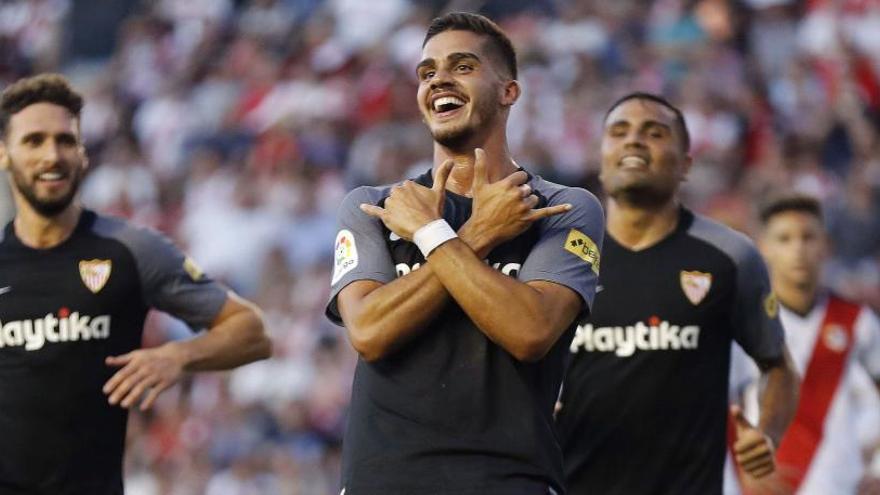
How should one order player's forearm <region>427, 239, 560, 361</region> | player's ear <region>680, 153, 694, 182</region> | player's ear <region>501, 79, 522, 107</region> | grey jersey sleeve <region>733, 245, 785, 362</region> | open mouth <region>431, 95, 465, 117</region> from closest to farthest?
player's forearm <region>427, 239, 560, 361</region>, open mouth <region>431, 95, 465, 117</region>, player's ear <region>501, 79, 522, 107</region>, grey jersey sleeve <region>733, 245, 785, 362</region>, player's ear <region>680, 153, 694, 182</region>

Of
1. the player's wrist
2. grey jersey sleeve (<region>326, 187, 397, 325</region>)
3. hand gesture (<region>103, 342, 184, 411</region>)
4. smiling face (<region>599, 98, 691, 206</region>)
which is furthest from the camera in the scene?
smiling face (<region>599, 98, 691, 206</region>)

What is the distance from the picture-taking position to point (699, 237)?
705 cm

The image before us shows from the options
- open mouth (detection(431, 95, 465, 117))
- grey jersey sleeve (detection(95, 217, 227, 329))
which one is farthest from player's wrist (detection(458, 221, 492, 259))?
grey jersey sleeve (detection(95, 217, 227, 329))

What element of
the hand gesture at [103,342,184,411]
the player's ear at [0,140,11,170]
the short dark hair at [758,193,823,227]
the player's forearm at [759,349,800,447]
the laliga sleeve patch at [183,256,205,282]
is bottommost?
the player's forearm at [759,349,800,447]

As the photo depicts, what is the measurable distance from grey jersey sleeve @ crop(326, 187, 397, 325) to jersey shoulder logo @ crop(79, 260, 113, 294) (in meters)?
1.68

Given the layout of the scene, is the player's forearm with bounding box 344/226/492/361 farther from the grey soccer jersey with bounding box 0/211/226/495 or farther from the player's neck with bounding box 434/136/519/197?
the grey soccer jersey with bounding box 0/211/226/495

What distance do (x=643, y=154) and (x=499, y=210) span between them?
2.35m

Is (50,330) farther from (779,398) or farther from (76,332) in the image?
(779,398)

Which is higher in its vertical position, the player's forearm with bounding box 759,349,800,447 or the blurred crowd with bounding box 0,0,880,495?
the blurred crowd with bounding box 0,0,880,495

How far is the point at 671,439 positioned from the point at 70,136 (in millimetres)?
2775

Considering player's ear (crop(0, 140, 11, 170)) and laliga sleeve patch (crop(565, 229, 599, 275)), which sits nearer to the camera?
laliga sleeve patch (crop(565, 229, 599, 275))

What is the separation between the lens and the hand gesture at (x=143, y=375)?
20.4ft

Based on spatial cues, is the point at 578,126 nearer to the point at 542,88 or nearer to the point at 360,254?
the point at 542,88

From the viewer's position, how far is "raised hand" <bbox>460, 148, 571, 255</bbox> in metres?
4.92
